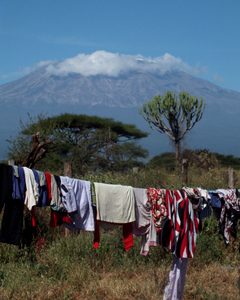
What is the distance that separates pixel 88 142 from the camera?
33.4m

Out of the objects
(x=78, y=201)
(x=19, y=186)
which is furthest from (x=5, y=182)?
(x=78, y=201)

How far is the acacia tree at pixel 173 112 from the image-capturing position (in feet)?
106

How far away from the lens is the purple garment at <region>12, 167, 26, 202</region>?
275 inches

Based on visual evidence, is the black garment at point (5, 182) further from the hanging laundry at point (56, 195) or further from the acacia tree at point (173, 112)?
the acacia tree at point (173, 112)

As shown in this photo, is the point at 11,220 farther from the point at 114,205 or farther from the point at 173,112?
the point at 173,112

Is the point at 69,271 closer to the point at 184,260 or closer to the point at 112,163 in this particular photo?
the point at 184,260

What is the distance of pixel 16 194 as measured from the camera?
7.01 metres

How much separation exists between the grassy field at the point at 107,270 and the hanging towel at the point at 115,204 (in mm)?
1203

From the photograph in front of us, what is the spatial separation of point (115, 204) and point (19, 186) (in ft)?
4.23

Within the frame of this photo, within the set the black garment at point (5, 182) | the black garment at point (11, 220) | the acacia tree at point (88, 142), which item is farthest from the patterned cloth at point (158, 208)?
the acacia tree at point (88, 142)

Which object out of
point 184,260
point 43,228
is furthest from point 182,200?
point 43,228

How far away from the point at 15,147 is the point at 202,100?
47.9 ft

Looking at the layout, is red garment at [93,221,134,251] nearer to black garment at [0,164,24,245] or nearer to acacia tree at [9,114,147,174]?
black garment at [0,164,24,245]

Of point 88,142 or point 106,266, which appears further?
point 88,142
